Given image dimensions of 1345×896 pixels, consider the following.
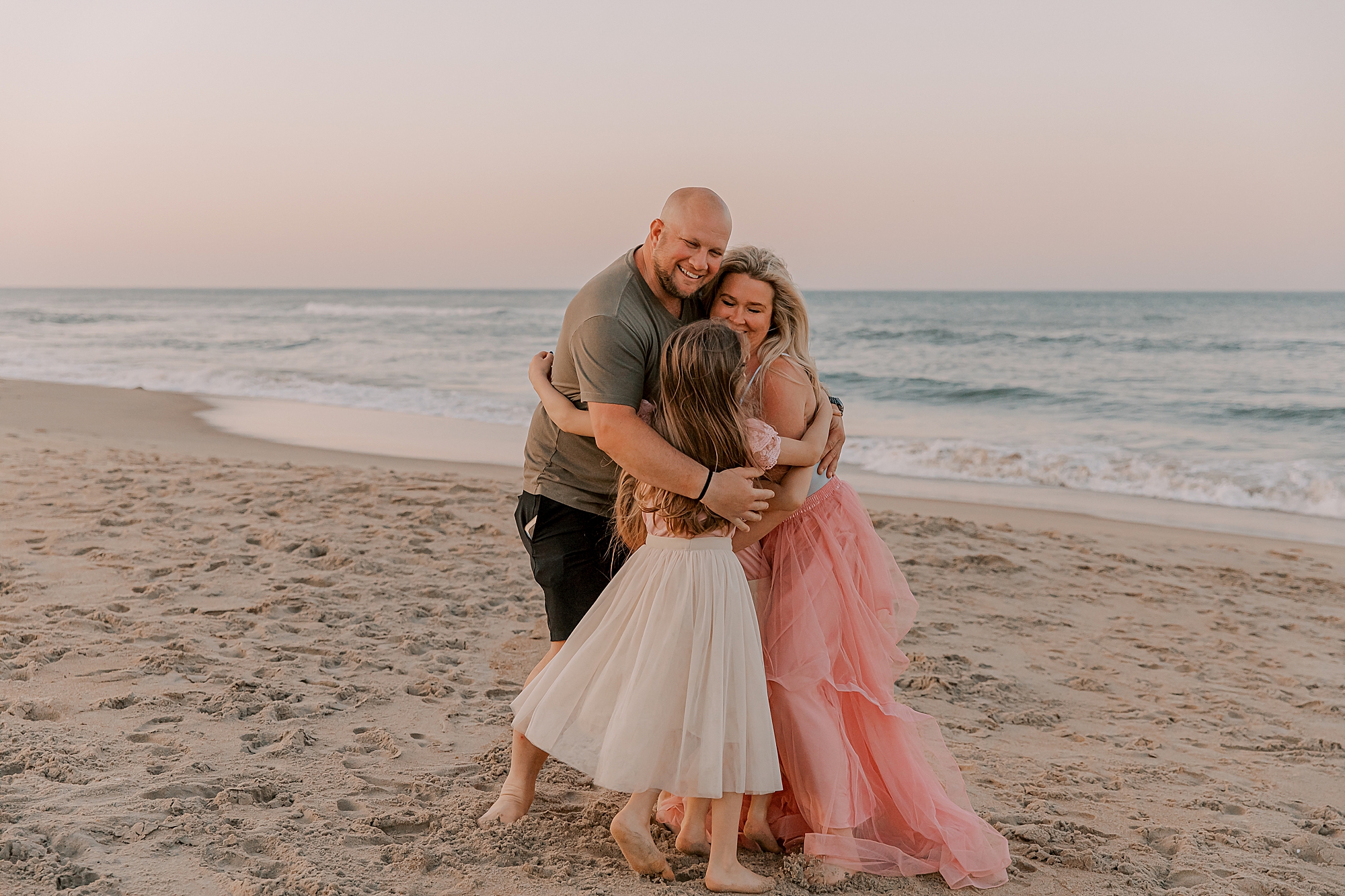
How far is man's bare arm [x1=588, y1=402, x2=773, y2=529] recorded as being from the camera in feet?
8.55

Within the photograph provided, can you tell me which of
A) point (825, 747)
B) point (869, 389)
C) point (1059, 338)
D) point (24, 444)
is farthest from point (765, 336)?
point (1059, 338)

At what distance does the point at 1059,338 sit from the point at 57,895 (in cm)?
3163

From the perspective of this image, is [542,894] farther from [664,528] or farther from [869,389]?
[869,389]

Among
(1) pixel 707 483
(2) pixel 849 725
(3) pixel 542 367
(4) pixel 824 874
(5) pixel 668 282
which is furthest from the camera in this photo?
(3) pixel 542 367

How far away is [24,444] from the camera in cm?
925

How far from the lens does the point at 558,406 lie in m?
2.94

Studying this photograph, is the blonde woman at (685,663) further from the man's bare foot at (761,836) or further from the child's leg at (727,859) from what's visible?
the man's bare foot at (761,836)

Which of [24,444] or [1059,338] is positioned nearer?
[24,444]

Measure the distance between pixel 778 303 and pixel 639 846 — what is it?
5.28 ft

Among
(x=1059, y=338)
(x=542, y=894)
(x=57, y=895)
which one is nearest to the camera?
(x=57, y=895)

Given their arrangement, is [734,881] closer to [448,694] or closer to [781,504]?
[781,504]

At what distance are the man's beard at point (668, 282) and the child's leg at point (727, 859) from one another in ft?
4.73

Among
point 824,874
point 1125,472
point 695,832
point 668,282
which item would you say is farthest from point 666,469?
point 1125,472

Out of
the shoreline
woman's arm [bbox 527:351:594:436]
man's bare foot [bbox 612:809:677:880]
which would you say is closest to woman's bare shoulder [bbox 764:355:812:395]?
woman's arm [bbox 527:351:594:436]
